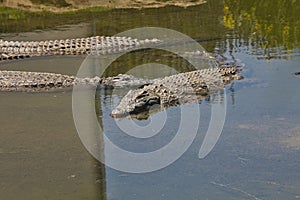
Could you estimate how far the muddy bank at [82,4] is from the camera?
46.3 ft

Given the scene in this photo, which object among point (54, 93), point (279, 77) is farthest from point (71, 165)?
point (279, 77)

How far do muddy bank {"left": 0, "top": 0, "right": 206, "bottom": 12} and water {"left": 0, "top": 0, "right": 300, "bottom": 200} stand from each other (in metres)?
5.26

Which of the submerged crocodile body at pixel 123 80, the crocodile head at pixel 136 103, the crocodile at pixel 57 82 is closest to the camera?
the crocodile head at pixel 136 103

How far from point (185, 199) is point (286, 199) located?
73 cm

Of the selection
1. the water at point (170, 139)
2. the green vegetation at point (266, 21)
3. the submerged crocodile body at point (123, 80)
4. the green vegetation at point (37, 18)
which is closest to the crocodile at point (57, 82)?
the submerged crocodile body at point (123, 80)

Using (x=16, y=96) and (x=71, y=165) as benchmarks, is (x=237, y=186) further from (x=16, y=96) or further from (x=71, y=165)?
(x=16, y=96)

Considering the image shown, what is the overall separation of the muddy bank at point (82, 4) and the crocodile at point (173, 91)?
7106 millimetres

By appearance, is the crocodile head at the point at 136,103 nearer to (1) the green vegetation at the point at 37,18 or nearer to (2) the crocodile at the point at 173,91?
(2) the crocodile at the point at 173,91

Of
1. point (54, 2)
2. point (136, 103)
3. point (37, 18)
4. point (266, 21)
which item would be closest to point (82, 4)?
point (54, 2)

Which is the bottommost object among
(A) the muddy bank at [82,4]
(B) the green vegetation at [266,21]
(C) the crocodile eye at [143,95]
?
(C) the crocodile eye at [143,95]

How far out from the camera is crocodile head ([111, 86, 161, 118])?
18.6ft

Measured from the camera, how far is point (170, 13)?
41.3ft

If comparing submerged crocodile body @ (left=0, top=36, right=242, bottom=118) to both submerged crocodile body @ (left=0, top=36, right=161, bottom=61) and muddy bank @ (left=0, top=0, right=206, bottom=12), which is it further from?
muddy bank @ (left=0, top=0, right=206, bottom=12)

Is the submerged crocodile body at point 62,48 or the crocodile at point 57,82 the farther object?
the submerged crocodile body at point 62,48
